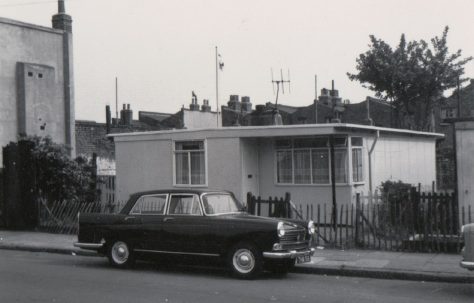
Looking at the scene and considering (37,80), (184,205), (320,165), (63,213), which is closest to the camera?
(184,205)

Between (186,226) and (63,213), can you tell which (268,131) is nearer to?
(63,213)

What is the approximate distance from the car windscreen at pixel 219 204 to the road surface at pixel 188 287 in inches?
45.7

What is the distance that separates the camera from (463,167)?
13.7 metres

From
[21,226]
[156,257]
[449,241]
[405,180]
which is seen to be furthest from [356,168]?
[21,226]

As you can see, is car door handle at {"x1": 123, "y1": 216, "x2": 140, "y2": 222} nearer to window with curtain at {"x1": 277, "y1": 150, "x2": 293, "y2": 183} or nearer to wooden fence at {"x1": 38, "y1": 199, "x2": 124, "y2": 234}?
wooden fence at {"x1": 38, "y1": 199, "x2": 124, "y2": 234}

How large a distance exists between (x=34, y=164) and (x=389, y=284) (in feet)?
42.5

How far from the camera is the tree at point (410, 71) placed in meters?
32.3

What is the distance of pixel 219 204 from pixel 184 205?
66 centimetres

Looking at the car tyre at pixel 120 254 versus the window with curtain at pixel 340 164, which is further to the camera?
the window with curtain at pixel 340 164

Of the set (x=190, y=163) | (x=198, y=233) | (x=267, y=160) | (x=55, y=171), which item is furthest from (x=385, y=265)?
(x=55, y=171)

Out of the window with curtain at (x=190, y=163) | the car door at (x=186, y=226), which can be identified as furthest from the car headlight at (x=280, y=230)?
the window with curtain at (x=190, y=163)

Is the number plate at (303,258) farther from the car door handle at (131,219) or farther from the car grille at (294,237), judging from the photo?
the car door handle at (131,219)

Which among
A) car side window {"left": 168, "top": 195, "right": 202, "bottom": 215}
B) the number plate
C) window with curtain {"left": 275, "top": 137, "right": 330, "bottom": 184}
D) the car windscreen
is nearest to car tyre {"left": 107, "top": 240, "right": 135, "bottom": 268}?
car side window {"left": 168, "top": 195, "right": 202, "bottom": 215}

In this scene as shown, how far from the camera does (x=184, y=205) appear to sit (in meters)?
11.3
